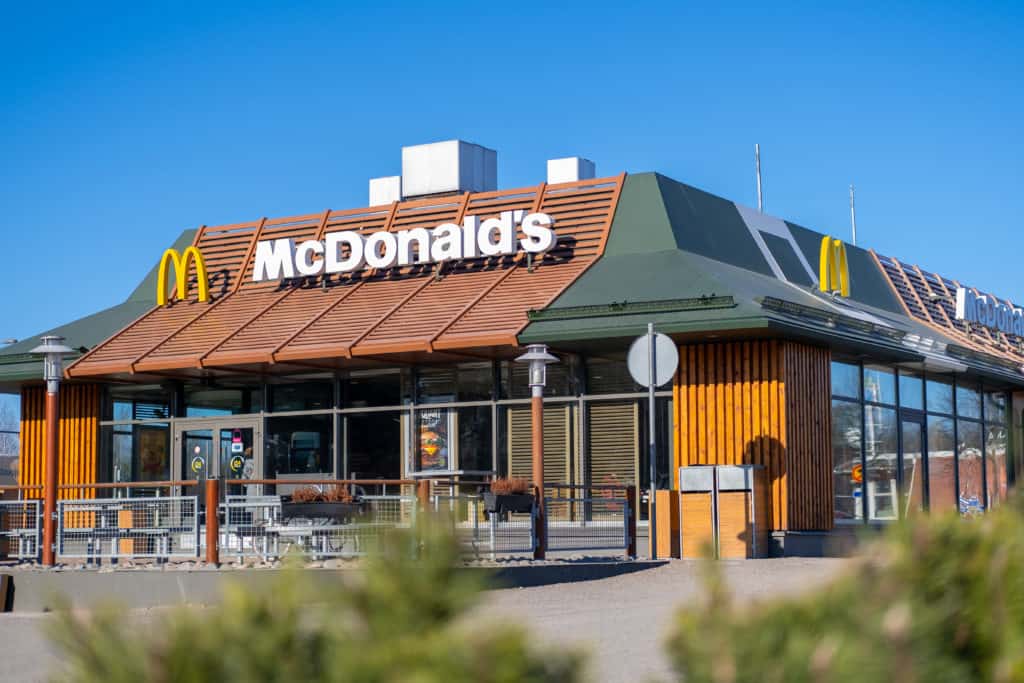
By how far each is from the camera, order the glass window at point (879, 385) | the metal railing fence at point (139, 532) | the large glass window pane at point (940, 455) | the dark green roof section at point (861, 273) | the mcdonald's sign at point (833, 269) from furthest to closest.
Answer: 1. the dark green roof section at point (861, 273)
2. the large glass window pane at point (940, 455)
3. the mcdonald's sign at point (833, 269)
4. the glass window at point (879, 385)
5. the metal railing fence at point (139, 532)

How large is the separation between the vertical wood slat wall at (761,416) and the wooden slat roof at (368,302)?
2623mm

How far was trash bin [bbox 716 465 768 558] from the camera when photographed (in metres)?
18.5

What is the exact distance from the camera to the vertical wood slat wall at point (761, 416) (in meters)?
19.9

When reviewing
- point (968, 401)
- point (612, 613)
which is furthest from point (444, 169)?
point (612, 613)

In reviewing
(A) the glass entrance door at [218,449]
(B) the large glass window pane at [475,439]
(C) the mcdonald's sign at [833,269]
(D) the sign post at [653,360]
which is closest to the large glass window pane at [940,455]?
(C) the mcdonald's sign at [833,269]

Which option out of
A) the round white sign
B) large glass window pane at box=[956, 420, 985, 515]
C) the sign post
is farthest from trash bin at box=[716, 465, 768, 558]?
large glass window pane at box=[956, 420, 985, 515]

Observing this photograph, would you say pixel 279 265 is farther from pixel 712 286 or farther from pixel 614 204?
pixel 712 286

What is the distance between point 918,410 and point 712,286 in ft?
23.1

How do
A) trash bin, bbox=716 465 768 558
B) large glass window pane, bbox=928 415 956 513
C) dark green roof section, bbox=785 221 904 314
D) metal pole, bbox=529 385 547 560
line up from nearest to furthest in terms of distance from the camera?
metal pole, bbox=529 385 547 560
trash bin, bbox=716 465 768 558
large glass window pane, bbox=928 415 956 513
dark green roof section, bbox=785 221 904 314

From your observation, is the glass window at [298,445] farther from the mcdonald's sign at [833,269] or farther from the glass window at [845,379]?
the mcdonald's sign at [833,269]

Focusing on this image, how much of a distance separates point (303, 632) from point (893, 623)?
37.9 inches

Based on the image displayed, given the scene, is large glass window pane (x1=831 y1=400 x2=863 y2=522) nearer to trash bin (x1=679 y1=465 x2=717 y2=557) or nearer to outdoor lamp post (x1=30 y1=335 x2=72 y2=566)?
trash bin (x1=679 y1=465 x2=717 y2=557)

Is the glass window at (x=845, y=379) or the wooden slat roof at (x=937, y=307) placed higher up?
the wooden slat roof at (x=937, y=307)

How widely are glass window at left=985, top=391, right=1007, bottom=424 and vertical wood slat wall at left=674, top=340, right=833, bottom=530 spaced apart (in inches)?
348
